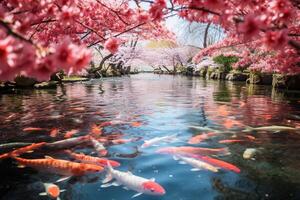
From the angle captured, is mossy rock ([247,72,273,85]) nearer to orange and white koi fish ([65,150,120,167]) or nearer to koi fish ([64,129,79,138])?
koi fish ([64,129,79,138])

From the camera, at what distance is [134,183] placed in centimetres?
573

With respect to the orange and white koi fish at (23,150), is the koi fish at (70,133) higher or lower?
lower

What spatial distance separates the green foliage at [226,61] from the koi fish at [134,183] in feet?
123

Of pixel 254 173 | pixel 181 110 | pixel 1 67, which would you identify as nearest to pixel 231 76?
pixel 181 110

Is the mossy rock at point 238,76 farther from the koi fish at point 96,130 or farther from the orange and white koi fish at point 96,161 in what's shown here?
the orange and white koi fish at point 96,161

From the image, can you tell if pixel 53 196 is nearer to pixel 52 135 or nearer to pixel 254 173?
pixel 254 173

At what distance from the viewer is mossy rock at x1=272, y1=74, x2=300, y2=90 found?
23.5 meters

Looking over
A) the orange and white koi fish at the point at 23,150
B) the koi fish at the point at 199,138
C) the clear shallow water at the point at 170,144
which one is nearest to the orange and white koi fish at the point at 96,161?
the clear shallow water at the point at 170,144

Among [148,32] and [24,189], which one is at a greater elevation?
[148,32]

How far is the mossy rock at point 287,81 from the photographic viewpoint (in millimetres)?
23547

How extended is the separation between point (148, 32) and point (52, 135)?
6.41 metres

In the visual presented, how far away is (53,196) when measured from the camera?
562cm

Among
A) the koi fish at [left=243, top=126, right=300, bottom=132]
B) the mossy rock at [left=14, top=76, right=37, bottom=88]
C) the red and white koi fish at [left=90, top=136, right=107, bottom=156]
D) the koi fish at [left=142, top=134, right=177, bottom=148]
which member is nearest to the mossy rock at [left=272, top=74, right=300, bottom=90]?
the koi fish at [left=243, top=126, right=300, bottom=132]

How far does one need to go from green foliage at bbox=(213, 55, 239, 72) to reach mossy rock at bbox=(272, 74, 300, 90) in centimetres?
1650
